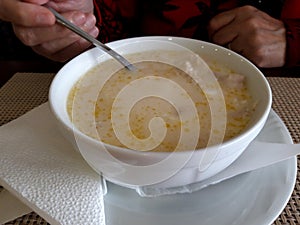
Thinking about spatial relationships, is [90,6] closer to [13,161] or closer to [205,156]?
[13,161]

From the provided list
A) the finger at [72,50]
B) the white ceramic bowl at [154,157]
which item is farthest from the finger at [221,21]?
the white ceramic bowl at [154,157]

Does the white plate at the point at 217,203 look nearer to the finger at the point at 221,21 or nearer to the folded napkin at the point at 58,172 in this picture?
the folded napkin at the point at 58,172

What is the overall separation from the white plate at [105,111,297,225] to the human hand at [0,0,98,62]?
40 cm

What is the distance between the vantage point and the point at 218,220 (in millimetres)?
514

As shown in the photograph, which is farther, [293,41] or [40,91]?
[293,41]

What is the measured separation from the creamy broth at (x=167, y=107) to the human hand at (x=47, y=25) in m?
0.17

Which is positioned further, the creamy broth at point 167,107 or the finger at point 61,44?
the finger at point 61,44

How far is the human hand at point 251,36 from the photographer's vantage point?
1109 millimetres

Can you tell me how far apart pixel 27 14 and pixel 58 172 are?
0.38m

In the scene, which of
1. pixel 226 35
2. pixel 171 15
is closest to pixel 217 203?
pixel 226 35

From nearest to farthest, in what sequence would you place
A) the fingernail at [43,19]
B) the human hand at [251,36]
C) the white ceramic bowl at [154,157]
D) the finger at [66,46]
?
the white ceramic bowl at [154,157], the fingernail at [43,19], the finger at [66,46], the human hand at [251,36]

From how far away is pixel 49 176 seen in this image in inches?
21.6

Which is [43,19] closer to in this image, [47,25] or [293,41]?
[47,25]

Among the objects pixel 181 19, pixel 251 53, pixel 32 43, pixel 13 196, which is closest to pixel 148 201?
pixel 13 196
